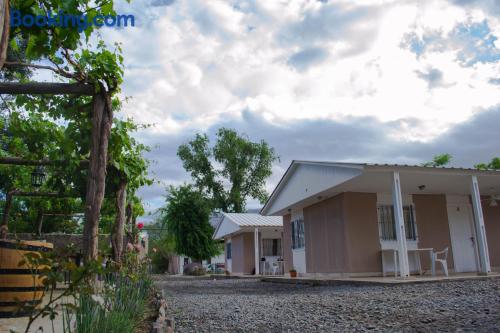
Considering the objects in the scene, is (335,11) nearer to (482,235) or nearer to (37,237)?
(482,235)

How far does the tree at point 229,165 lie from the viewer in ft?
146

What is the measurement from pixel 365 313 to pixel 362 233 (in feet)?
25.7

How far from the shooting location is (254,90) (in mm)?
13836

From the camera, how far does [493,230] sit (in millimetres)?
14773

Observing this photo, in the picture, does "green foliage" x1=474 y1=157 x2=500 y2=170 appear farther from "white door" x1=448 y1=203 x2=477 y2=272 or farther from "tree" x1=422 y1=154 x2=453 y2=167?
"white door" x1=448 y1=203 x2=477 y2=272

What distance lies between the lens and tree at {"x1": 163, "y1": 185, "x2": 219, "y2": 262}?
88.1 feet

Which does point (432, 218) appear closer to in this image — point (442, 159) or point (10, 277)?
point (10, 277)

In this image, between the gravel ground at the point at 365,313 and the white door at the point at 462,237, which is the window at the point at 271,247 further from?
the gravel ground at the point at 365,313

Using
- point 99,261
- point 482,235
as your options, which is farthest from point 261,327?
point 482,235

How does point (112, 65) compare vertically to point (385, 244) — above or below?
above

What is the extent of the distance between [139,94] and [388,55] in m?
5.78

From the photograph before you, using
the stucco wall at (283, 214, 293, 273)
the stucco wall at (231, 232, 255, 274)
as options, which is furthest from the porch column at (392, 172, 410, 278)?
the stucco wall at (231, 232, 255, 274)

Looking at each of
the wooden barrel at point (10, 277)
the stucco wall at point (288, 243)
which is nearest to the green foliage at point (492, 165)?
the stucco wall at point (288, 243)


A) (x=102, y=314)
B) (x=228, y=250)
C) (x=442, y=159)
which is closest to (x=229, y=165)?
(x=228, y=250)
